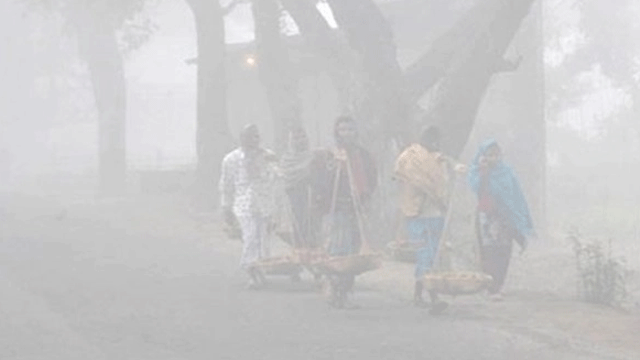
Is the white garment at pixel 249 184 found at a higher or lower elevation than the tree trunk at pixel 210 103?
lower

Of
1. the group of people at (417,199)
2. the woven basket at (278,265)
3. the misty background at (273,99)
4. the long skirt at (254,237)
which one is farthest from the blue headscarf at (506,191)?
the misty background at (273,99)

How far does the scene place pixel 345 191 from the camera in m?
11.7

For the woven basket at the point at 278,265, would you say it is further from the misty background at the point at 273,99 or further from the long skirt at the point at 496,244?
the misty background at the point at 273,99

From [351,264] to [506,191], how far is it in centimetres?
181

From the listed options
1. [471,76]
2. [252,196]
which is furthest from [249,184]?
[471,76]

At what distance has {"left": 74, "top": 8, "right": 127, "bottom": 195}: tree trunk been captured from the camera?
36375mm

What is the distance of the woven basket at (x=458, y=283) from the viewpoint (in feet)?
34.4

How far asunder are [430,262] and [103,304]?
324 cm

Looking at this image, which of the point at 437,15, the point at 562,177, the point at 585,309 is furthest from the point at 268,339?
the point at 562,177

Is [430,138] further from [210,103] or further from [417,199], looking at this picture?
[210,103]

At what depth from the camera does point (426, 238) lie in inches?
457

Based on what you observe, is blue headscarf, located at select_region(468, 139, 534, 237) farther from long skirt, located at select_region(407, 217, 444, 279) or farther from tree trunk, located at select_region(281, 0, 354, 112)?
tree trunk, located at select_region(281, 0, 354, 112)

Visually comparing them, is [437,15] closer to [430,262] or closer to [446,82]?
[446,82]

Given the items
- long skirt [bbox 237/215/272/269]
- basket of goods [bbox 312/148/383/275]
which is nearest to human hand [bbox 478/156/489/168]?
basket of goods [bbox 312/148/383/275]
